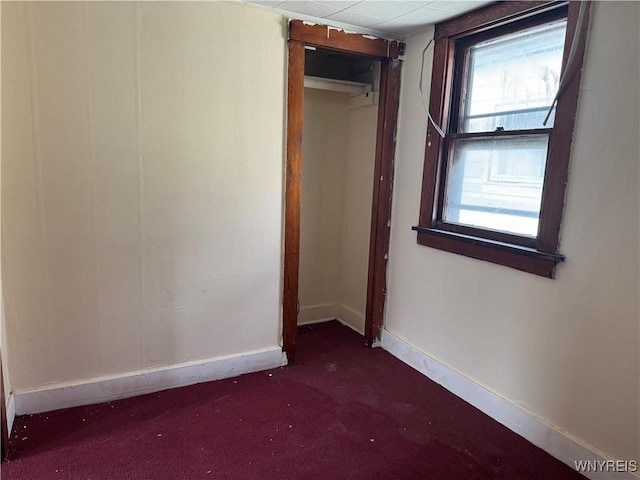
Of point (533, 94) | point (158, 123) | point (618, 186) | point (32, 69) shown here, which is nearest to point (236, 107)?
point (158, 123)

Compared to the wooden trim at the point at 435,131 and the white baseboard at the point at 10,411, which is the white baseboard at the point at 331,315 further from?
the white baseboard at the point at 10,411

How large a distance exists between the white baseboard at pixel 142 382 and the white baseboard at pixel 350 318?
2.83 feet

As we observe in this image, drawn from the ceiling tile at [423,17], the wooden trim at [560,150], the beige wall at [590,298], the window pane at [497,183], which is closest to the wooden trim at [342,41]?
the ceiling tile at [423,17]

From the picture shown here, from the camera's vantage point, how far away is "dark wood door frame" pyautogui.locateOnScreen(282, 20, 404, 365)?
2639 millimetres

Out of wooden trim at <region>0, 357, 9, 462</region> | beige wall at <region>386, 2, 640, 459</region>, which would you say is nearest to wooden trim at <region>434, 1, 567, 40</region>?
beige wall at <region>386, 2, 640, 459</region>

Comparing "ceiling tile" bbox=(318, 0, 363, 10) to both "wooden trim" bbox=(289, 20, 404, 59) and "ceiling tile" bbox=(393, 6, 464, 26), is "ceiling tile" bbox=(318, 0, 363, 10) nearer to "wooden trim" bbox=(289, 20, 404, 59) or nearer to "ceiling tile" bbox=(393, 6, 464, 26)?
"wooden trim" bbox=(289, 20, 404, 59)

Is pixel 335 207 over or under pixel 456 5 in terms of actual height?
under

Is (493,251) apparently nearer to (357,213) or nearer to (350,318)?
(357,213)

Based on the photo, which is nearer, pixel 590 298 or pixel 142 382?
pixel 590 298

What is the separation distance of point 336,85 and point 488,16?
125 cm

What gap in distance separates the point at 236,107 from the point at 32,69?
997 millimetres

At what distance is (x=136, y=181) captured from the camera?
2.31 metres

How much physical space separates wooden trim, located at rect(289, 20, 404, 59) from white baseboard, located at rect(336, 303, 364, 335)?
2.00 meters

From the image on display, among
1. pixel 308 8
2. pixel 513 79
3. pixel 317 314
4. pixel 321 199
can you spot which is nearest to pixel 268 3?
pixel 308 8
